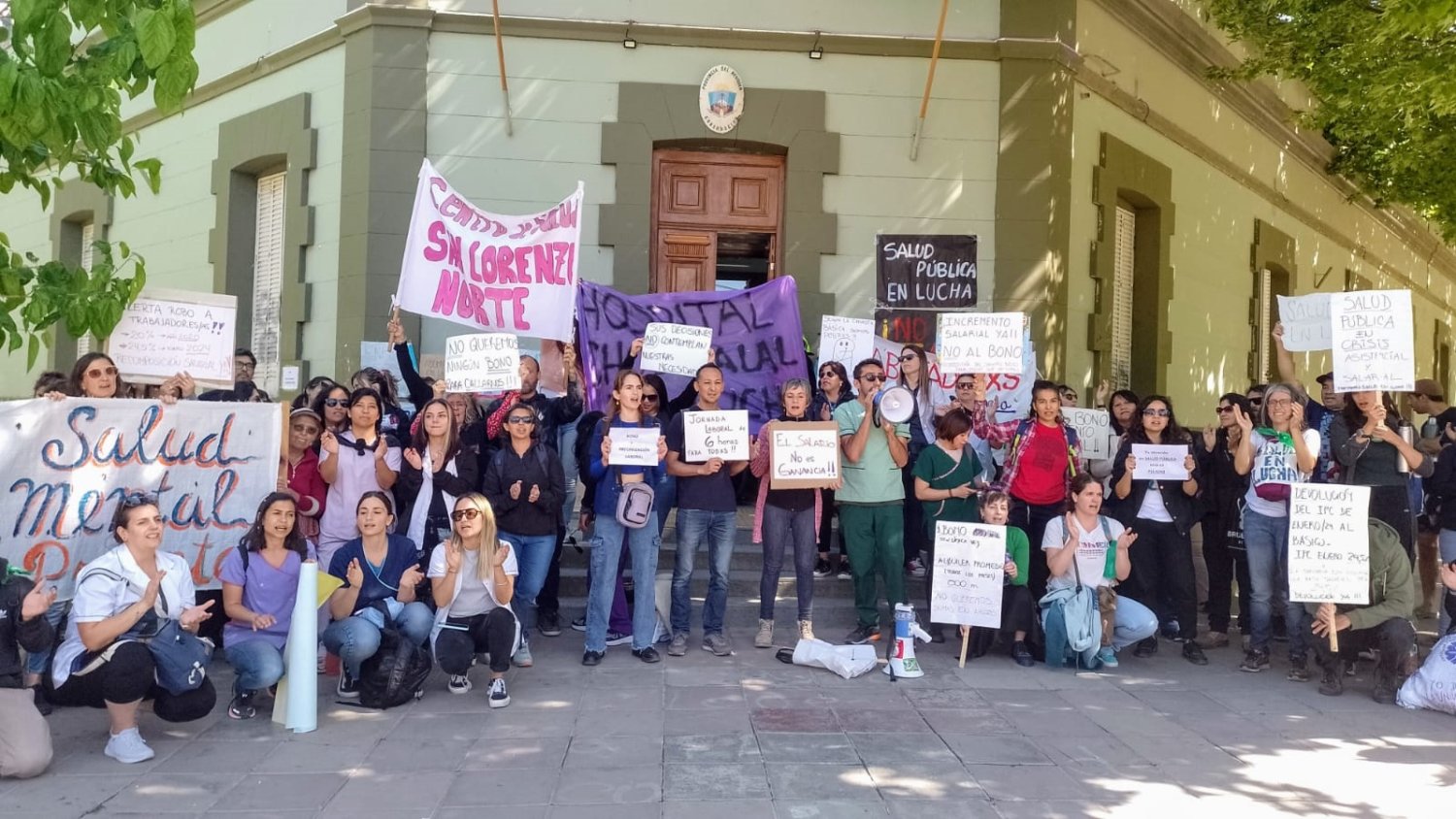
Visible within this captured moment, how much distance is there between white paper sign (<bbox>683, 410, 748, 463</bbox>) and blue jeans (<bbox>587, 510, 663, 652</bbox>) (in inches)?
23.0

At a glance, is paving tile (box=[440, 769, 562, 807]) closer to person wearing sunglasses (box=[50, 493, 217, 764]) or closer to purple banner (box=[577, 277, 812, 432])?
person wearing sunglasses (box=[50, 493, 217, 764])

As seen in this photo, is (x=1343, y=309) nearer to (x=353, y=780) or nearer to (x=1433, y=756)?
(x=1433, y=756)

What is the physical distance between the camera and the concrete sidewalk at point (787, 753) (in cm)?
463

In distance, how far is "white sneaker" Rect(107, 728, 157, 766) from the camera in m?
5.08

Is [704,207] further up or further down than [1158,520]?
further up

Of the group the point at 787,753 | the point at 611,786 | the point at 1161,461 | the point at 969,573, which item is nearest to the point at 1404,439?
the point at 1161,461

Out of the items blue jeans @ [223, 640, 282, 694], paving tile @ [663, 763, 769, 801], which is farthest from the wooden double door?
paving tile @ [663, 763, 769, 801]

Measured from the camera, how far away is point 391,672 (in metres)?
5.96

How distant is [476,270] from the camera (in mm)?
8469

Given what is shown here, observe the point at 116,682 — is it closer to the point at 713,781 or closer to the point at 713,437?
the point at 713,781

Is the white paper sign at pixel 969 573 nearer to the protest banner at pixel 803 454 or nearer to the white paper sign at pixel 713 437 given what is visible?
the protest banner at pixel 803 454

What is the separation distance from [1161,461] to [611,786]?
15.3 ft

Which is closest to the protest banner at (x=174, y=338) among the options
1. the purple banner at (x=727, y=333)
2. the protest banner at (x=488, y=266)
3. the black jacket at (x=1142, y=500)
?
the protest banner at (x=488, y=266)

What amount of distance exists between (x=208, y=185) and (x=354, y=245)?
9.61 ft
